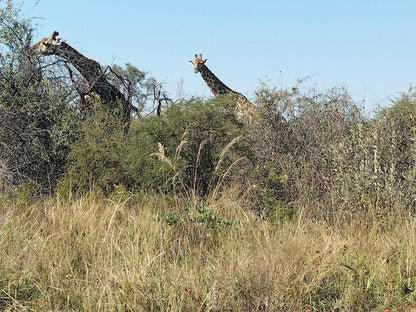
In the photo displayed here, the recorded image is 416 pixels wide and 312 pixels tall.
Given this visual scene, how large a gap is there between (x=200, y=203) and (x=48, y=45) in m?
7.06

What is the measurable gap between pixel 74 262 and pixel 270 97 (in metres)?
6.09

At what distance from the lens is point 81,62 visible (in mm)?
11930

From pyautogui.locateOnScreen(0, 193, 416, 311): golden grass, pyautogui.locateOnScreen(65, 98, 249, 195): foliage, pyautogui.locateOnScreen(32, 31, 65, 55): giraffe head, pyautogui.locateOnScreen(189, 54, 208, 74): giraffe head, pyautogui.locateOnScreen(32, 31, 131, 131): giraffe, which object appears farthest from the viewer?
pyautogui.locateOnScreen(189, 54, 208, 74): giraffe head

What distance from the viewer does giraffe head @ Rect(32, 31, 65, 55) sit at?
11130 mm

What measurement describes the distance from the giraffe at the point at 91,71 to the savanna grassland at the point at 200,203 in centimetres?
28

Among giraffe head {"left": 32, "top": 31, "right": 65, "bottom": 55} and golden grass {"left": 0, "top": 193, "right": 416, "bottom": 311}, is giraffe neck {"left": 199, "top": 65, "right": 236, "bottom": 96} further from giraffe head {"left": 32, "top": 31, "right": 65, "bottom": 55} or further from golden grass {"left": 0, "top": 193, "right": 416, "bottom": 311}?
golden grass {"left": 0, "top": 193, "right": 416, "bottom": 311}

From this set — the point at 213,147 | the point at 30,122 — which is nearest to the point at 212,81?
the point at 30,122

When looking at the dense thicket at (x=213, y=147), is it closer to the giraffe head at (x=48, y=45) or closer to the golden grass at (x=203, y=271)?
the giraffe head at (x=48, y=45)

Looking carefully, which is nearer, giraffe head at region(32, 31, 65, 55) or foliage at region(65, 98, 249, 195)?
foliage at region(65, 98, 249, 195)

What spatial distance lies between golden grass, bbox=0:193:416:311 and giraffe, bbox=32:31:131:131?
639cm

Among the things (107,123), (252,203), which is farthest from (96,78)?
(252,203)

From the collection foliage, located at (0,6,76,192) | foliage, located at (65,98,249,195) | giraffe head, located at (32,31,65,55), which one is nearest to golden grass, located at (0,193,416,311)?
foliage, located at (65,98,249,195)

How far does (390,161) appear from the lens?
7.02 m

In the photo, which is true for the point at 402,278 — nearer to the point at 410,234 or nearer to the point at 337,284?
the point at 337,284
